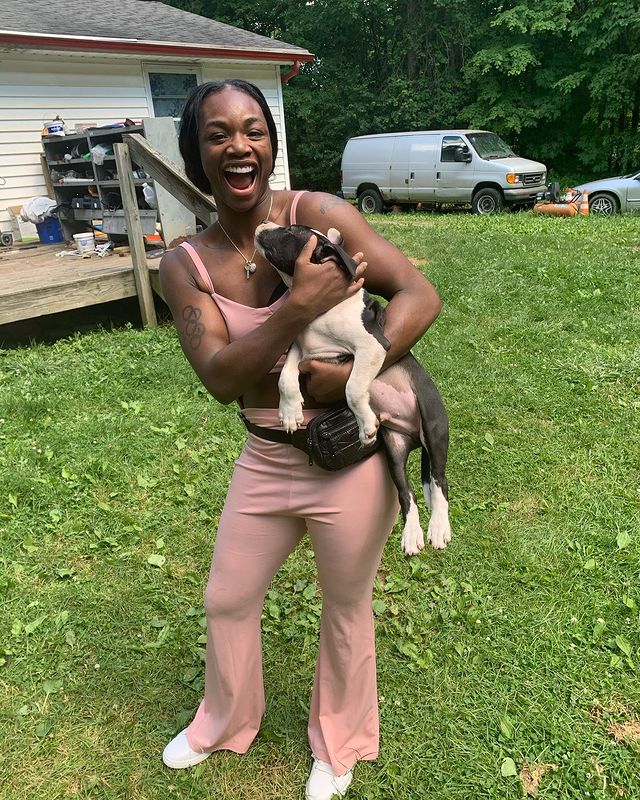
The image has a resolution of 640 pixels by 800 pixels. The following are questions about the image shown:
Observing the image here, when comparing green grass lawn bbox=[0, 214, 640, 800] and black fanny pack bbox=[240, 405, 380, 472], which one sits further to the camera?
green grass lawn bbox=[0, 214, 640, 800]

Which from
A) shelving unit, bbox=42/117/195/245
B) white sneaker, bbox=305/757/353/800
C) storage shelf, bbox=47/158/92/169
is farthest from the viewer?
storage shelf, bbox=47/158/92/169

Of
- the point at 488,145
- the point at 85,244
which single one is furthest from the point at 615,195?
the point at 85,244

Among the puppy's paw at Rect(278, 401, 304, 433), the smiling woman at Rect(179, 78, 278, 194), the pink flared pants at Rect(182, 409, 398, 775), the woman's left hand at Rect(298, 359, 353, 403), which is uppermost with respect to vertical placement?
the smiling woman at Rect(179, 78, 278, 194)

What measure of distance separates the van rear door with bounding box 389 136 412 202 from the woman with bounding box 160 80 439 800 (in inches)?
657

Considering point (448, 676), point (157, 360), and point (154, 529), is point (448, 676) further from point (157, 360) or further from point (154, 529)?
point (157, 360)

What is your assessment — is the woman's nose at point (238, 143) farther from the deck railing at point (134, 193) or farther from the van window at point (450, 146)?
the van window at point (450, 146)

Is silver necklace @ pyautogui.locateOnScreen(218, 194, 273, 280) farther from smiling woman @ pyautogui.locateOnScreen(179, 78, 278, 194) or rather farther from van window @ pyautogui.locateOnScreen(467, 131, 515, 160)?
van window @ pyautogui.locateOnScreen(467, 131, 515, 160)

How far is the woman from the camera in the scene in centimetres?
174

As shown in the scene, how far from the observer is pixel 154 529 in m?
3.90

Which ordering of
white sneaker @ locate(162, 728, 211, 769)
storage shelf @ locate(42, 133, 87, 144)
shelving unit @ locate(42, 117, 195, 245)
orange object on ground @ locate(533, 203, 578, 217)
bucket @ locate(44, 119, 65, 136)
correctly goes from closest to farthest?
white sneaker @ locate(162, 728, 211, 769)
shelving unit @ locate(42, 117, 195, 245)
storage shelf @ locate(42, 133, 87, 144)
bucket @ locate(44, 119, 65, 136)
orange object on ground @ locate(533, 203, 578, 217)

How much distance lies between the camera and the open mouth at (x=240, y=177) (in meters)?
1.75

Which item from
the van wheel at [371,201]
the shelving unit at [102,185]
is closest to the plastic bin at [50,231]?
the shelving unit at [102,185]

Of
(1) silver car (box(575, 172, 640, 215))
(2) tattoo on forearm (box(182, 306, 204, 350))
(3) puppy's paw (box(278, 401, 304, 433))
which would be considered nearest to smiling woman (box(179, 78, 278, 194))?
(2) tattoo on forearm (box(182, 306, 204, 350))

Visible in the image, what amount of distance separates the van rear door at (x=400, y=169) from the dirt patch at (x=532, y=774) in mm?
16948
